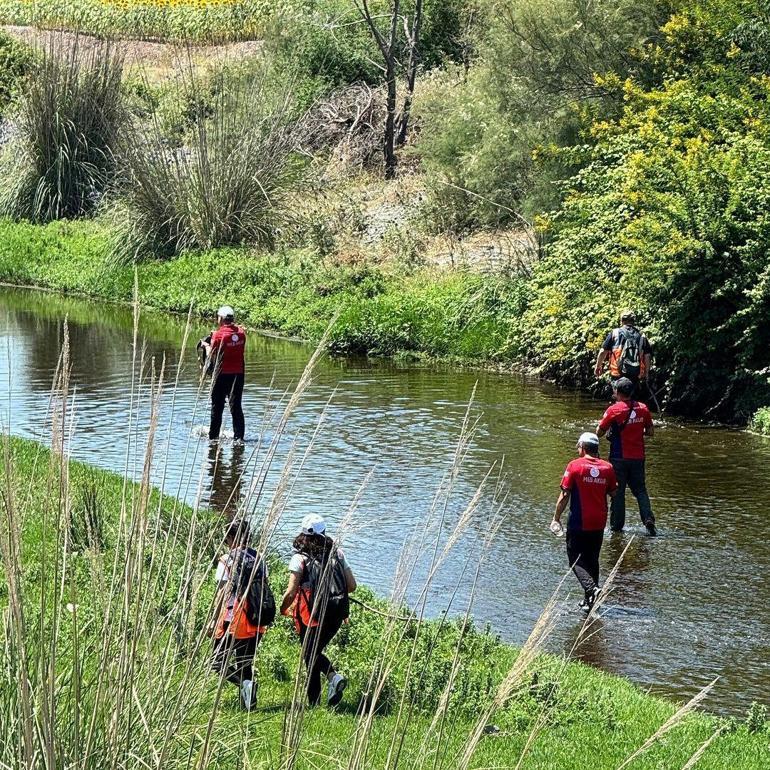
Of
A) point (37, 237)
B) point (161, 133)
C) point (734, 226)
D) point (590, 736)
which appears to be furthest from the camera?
point (37, 237)

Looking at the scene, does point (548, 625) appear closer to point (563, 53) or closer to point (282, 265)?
point (563, 53)

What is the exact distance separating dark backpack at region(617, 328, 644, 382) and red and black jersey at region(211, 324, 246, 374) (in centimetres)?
457

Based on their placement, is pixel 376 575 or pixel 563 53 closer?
pixel 376 575

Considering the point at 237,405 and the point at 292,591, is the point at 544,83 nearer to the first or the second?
the point at 237,405

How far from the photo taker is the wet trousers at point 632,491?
12.4 metres

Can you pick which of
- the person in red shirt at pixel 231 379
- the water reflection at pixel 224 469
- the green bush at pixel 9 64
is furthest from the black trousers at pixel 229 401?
the green bush at pixel 9 64

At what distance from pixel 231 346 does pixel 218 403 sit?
807 millimetres

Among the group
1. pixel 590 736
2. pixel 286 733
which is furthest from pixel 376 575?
pixel 286 733

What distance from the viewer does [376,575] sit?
448 inches

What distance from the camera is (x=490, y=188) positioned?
2648cm

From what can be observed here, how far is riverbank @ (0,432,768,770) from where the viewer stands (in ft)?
11.8

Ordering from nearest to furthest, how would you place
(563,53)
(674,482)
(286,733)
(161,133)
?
(286,733) < (674,482) < (563,53) < (161,133)

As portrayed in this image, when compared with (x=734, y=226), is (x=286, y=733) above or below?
below

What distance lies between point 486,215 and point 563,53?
4.82 m
